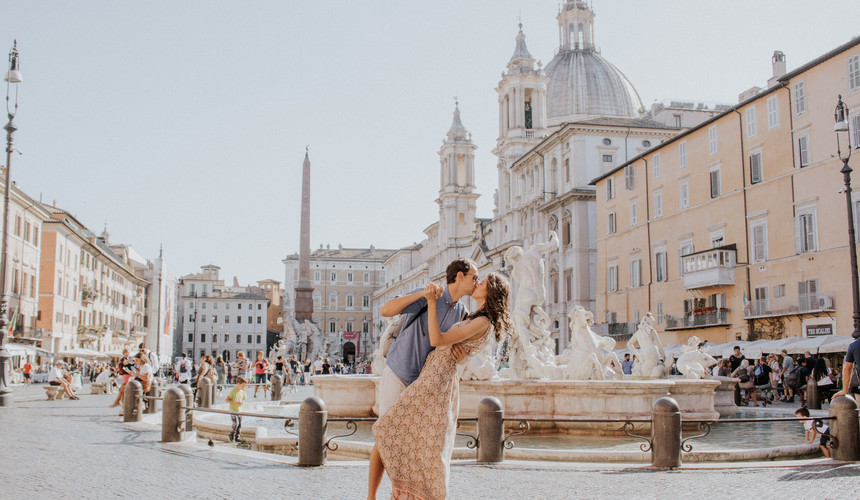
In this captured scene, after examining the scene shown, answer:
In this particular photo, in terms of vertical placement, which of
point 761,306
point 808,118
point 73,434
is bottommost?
point 73,434

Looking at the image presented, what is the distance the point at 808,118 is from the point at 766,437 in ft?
71.9

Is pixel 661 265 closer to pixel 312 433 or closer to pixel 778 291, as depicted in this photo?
pixel 778 291

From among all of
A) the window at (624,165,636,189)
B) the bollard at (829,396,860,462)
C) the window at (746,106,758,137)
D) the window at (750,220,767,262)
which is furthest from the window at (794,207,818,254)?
the bollard at (829,396,860,462)

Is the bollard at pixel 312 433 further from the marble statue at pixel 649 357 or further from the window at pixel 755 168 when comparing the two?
the window at pixel 755 168

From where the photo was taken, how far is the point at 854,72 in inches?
1121

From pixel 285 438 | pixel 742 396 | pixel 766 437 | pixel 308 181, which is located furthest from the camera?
pixel 308 181

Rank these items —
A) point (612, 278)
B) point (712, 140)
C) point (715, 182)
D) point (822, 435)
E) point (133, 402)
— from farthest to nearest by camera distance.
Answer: point (612, 278)
point (712, 140)
point (715, 182)
point (133, 402)
point (822, 435)

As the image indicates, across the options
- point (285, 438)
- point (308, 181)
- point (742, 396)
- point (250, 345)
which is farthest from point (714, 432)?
point (250, 345)

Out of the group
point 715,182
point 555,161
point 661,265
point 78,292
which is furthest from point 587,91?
point 78,292

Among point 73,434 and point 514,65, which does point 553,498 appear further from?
point 514,65

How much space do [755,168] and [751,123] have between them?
1.92 meters

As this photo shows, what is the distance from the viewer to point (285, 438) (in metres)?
11.2

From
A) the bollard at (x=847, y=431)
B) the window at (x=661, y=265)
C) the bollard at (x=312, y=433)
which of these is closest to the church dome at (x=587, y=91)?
the window at (x=661, y=265)

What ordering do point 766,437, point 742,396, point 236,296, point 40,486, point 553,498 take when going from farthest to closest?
point 236,296 → point 742,396 → point 766,437 → point 40,486 → point 553,498
